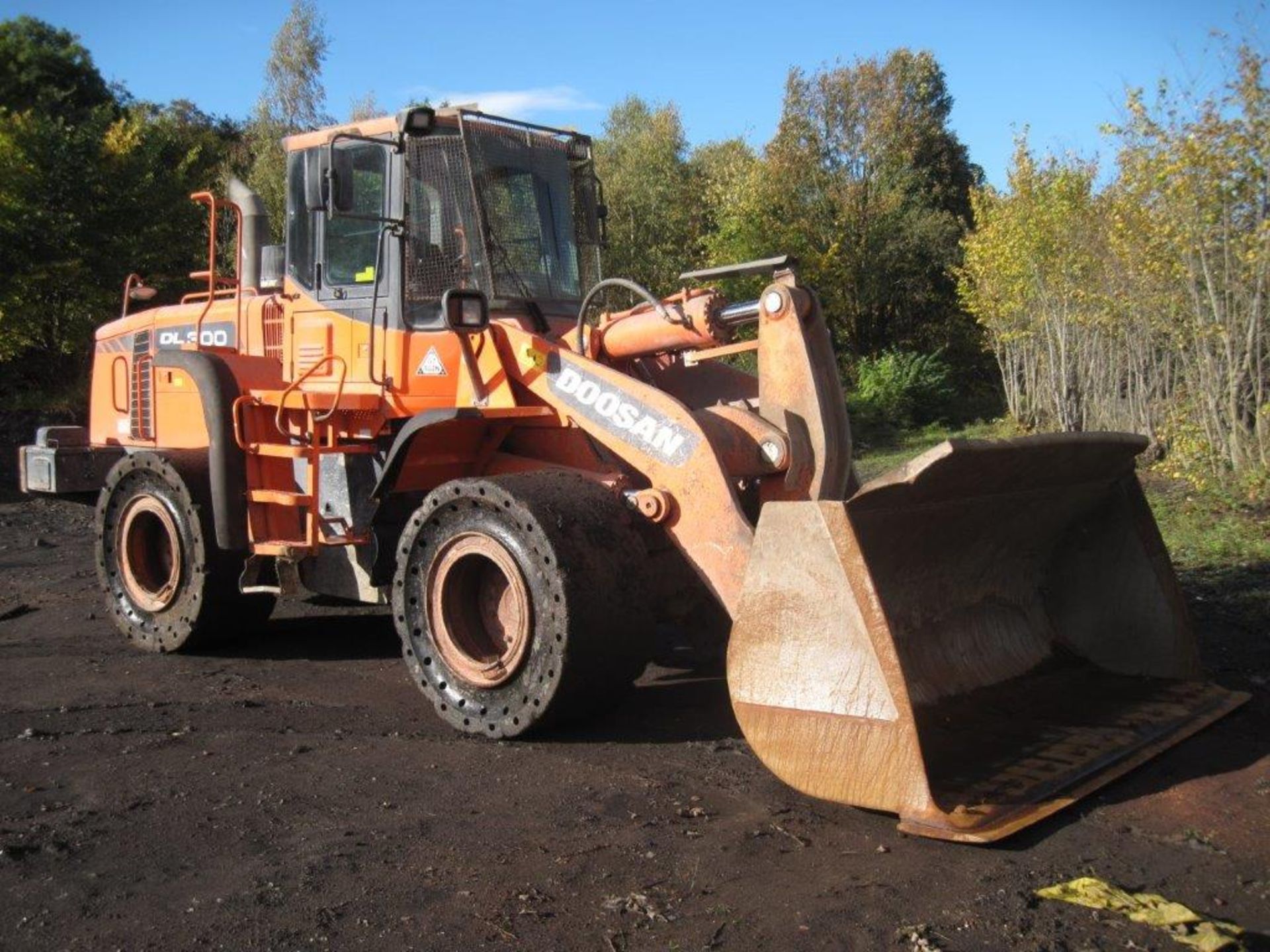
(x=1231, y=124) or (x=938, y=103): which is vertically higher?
(x=938, y=103)

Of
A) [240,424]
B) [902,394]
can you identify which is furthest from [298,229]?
[902,394]

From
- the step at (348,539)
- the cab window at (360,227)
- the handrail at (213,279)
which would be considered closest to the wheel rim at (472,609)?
the step at (348,539)

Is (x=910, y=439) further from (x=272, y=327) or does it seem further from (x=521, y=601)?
(x=521, y=601)

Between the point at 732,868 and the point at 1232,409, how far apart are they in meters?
9.31

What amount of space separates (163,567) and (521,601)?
144 inches

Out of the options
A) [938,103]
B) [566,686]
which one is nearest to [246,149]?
[938,103]

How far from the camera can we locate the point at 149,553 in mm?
8070

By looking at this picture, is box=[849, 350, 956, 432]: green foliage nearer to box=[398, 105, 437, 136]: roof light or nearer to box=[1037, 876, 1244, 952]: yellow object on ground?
box=[398, 105, 437, 136]: roof light

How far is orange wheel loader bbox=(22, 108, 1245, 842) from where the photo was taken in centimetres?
466

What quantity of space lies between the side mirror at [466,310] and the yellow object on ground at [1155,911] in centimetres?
376

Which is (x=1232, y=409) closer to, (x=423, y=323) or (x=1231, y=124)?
(x=1231, y=124)

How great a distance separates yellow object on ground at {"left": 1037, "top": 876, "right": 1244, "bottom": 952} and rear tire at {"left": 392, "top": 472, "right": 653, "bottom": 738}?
2119 millimetres

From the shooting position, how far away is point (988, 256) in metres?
20.8

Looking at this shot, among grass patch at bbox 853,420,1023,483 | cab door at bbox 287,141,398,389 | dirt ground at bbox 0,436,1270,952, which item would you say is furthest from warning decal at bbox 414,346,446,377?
grass patch at bbox 853,420,1023,483
